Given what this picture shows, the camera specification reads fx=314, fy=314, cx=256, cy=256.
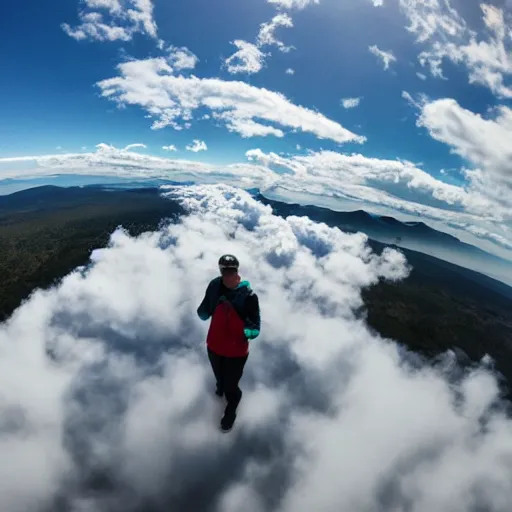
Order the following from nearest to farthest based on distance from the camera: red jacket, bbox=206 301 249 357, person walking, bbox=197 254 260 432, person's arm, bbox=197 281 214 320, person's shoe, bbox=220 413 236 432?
person walking, bbox=197 254 260 432
red jacket, bbox=206 301 249 357
person's arm, bbox=197 281 214 320
person's shoe, bbox=220 413 236 432

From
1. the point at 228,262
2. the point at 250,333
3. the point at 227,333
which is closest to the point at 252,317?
the point at 250,333

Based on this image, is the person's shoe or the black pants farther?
the person's shoe

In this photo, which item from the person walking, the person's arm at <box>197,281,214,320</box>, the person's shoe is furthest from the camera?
the person's shoe

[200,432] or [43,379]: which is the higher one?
[200,432]

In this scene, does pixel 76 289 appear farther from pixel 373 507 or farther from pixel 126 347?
pixel 373 507

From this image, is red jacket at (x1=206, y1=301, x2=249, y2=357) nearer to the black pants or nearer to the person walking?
the person walking

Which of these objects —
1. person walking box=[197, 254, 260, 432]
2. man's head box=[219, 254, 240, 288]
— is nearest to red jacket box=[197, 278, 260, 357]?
person walking box=[197, 254, 260, 432]

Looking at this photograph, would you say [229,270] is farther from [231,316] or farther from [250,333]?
[250,333]

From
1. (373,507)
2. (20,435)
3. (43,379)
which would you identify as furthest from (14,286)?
(373,507)
